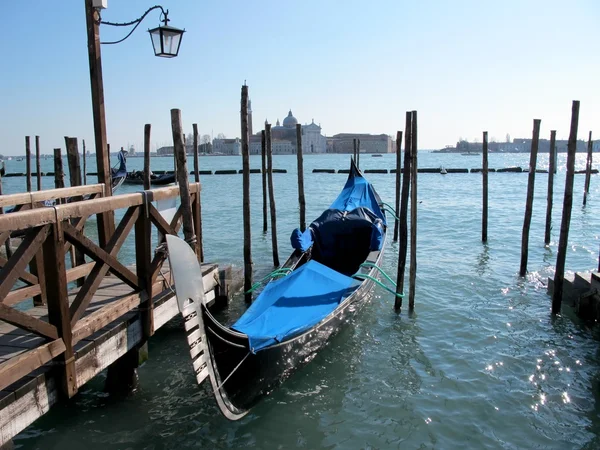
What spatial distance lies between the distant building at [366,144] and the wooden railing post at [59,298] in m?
111

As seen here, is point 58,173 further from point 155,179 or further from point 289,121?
point 289,121

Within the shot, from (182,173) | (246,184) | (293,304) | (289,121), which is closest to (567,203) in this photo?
(293,304)

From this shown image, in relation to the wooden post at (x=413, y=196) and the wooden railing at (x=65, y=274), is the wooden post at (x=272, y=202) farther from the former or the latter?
the wooden railing at (x=65, y=274)

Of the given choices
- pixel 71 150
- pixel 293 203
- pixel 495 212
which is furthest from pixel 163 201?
pixel 293 203

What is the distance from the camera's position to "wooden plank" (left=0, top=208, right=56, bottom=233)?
7.60 ft

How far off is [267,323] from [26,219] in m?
2.04

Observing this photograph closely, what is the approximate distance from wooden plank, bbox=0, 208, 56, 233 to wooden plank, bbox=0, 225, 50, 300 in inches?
1.6

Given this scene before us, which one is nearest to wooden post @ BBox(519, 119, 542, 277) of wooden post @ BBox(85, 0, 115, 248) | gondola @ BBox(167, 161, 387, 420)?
gondola @ BBox(167, 161, 387, 420)

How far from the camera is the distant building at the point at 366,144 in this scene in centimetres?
11625

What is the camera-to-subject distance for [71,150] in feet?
16.2

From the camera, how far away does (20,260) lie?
2385 millimetres

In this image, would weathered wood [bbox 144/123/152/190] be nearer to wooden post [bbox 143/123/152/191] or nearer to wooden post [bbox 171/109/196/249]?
wooden post [bbox 143/123/152/191]

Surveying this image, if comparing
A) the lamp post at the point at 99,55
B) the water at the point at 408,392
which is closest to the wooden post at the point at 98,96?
the lamp post at the point at 99,55

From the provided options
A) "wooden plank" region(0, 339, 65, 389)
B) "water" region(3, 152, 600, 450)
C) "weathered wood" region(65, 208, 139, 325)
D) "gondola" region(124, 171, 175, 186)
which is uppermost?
"weathered wood" region(65, 208, 139, 325)
